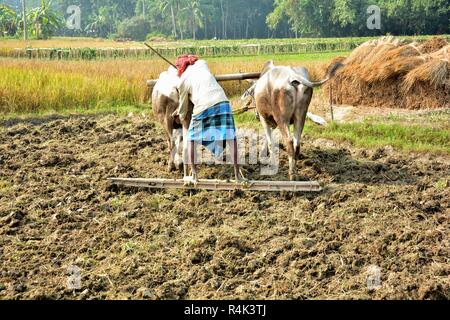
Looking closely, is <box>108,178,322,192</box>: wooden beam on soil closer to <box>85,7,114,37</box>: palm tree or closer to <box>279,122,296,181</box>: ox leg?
<box>279,122,296,181</box>: ox leg

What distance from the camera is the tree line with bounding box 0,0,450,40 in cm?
4862

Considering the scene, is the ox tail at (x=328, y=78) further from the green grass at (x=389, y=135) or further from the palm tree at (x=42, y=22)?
the palm tree at (x=42, y=22)

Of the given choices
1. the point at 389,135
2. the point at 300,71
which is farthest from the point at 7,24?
the point at 300,71

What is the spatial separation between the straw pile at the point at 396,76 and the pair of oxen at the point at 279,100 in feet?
18.2

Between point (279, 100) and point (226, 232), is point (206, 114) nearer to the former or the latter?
point (279, 100)

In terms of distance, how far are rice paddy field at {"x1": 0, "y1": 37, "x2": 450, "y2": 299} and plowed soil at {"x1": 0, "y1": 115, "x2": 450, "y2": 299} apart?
15 millimetres

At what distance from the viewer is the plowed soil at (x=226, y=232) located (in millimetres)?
5047

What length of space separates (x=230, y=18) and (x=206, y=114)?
74503 millimetres

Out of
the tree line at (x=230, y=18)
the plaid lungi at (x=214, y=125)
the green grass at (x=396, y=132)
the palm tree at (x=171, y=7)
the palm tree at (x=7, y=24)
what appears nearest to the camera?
the plaid lungi at (x=214, y=125)

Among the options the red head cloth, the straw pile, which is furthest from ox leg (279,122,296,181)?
the straw pile

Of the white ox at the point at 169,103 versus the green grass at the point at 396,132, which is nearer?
the white ox at the point at 169,103

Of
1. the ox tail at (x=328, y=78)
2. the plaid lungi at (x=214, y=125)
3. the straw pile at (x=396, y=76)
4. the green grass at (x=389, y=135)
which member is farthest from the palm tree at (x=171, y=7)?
the plaid lungi at (x=214, y=125)

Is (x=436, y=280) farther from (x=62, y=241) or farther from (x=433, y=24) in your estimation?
(x=433, y=24)

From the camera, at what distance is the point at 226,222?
21.4 feet
